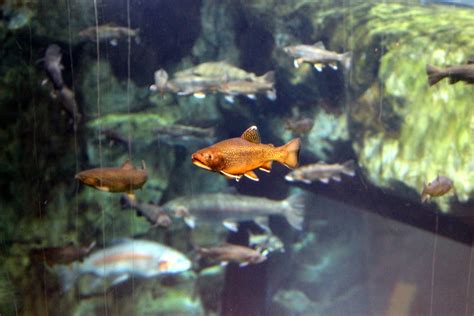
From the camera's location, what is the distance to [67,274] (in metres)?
7.07

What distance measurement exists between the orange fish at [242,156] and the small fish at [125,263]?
14.5ft

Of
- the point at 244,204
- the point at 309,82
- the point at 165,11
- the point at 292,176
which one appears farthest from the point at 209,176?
the point at 165,11

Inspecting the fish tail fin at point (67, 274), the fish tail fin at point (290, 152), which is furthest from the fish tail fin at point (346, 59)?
the fish tail fin at point (67, 274)

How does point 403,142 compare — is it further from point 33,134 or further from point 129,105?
point 33,134

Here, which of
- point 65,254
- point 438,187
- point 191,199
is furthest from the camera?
point 191,199

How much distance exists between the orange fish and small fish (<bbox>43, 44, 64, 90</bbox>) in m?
4.42

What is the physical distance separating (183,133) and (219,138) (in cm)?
121

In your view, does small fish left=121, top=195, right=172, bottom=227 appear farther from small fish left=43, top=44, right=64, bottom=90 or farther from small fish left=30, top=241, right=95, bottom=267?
small fish left=43, top=44, right=64, bottom=90

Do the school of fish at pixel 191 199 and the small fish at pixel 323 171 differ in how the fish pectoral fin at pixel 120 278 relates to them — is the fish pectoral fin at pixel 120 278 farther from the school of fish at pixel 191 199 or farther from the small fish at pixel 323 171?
the small fish at pixel 323 171

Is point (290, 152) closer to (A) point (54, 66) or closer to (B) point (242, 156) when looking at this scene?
(B) point (242, 156)

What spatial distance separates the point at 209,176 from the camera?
29.8 feet

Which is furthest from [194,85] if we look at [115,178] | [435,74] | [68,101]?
[435,74]

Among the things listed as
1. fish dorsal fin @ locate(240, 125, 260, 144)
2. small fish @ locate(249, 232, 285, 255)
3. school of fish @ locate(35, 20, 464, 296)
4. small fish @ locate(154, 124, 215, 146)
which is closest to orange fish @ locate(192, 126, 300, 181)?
fish dorsal fin @ locate(240, 125, 260, 144)

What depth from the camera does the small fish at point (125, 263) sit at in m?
6.99
